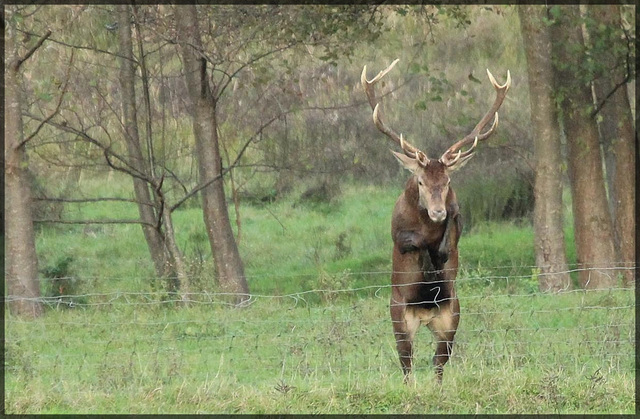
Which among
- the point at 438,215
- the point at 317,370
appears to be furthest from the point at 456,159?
the point at 317,370

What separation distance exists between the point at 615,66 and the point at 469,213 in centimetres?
605

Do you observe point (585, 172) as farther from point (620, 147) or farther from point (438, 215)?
point (438, 215)

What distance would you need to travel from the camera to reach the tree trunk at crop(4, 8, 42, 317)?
45.6 feet

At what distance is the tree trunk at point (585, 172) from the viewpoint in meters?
15.7

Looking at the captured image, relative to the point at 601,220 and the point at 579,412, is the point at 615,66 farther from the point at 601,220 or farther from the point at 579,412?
the point at 579,412

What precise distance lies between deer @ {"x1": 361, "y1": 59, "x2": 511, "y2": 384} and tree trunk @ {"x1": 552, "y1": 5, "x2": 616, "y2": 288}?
19.6ft

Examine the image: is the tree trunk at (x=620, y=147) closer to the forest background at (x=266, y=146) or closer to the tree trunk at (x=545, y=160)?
the forest background at (x=266, y=146)

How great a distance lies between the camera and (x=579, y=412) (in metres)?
8.07

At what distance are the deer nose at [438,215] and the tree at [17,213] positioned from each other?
19.7ft

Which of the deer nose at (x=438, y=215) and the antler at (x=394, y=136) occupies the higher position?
the antler at (x=394, y=136)

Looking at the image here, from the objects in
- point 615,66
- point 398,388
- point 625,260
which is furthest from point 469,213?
point 398,388

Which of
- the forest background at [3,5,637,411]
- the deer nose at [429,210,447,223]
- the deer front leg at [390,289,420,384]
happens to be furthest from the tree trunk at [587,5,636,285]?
the deer nose at [429,210,447,223]

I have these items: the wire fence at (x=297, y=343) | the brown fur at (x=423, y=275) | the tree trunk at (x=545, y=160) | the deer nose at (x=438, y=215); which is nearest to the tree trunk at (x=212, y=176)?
the wire fence at (x=297, y=343)

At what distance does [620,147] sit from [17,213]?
7.89m
